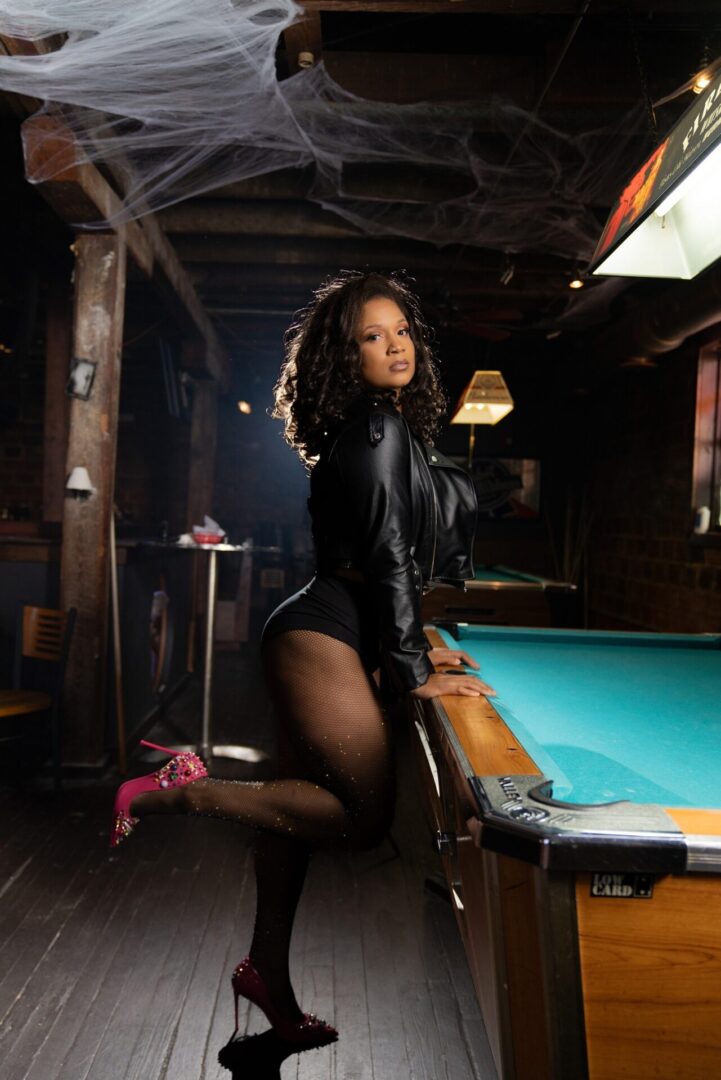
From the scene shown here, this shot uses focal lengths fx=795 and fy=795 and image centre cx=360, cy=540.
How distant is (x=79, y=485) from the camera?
405 centimetres

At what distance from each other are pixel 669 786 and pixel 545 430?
8484mm

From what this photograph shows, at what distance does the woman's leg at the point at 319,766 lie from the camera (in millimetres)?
1688

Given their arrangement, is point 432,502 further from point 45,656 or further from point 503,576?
point 503,576

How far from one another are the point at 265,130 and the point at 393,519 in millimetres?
2575

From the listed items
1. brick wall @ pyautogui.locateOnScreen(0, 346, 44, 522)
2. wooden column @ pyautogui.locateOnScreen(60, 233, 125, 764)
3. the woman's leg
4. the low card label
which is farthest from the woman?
brick wall @ pyautogui.locateOnScreen(0, 346, 44, 522)

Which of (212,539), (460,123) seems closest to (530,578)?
(212,539)

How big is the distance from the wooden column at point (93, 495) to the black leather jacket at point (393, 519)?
8.66 feet

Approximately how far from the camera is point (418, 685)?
164cm

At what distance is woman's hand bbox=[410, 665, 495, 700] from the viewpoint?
1761mm

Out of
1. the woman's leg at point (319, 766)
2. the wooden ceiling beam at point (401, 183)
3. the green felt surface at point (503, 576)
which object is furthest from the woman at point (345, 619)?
the green felt surface at point (503, 576)

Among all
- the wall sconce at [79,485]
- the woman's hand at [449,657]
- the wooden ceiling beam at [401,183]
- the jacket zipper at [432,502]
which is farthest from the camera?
the wooden ceiling beam at [401,183]

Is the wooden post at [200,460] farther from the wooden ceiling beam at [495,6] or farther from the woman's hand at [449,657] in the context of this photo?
the woman's hand at [449,657]

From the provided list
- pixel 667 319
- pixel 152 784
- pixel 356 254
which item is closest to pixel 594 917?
pixel 152 784

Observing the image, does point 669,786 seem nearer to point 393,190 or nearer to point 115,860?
point 115,860
